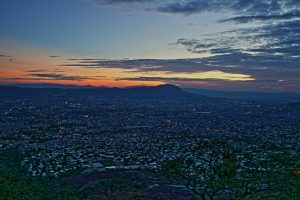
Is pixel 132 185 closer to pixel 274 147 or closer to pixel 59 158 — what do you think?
pixel 59 158

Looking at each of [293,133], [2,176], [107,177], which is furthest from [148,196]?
[293,133]

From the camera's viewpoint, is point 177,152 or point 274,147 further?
point 274,147

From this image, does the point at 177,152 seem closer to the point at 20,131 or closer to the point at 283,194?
the point at 283,194

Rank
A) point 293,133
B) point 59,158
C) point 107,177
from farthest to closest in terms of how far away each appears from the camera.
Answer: point 293,133
point 59,158
point 107,177

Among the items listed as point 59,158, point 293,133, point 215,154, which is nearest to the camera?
point 215,154

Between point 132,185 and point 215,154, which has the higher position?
point 215,154

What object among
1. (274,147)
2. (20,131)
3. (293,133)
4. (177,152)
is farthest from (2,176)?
(293,133)

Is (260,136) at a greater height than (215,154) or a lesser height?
lesser

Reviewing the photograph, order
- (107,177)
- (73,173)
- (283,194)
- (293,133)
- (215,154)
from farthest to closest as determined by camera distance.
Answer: (293,133), (73,173), (107,177), (283,194), (215,154)

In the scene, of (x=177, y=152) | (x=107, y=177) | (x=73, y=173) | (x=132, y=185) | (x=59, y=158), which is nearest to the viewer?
(x=132, y=185)
